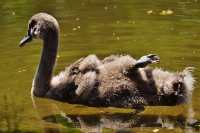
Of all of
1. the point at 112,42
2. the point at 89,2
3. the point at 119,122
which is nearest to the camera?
the point at 119,122

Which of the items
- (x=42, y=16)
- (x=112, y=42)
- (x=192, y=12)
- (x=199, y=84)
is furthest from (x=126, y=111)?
(x=192, y=12)

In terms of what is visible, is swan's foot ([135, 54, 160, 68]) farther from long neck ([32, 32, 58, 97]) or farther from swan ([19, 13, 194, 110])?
long neck ([32, 32, 58, 97])

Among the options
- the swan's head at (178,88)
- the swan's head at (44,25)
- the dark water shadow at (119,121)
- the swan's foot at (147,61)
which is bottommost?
the dark water shadow at (119,121)

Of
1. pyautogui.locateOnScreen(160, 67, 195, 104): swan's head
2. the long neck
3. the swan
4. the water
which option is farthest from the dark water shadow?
the long neck

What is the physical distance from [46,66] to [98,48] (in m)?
1.93

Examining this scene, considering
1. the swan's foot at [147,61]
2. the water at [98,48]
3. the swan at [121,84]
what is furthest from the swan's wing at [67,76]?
the swan's foot at [147,61]

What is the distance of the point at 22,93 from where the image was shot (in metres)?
9.52

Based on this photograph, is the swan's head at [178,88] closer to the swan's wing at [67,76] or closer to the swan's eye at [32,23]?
the swan's wing at [67,76]

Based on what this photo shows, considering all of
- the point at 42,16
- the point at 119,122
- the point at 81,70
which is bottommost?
the point at 119,122

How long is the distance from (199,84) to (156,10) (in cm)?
526

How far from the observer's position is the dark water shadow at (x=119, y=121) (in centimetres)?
812

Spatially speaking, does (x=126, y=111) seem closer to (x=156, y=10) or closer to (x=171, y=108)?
(x=171, y=108)

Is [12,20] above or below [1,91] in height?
above

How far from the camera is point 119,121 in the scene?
8352mm
